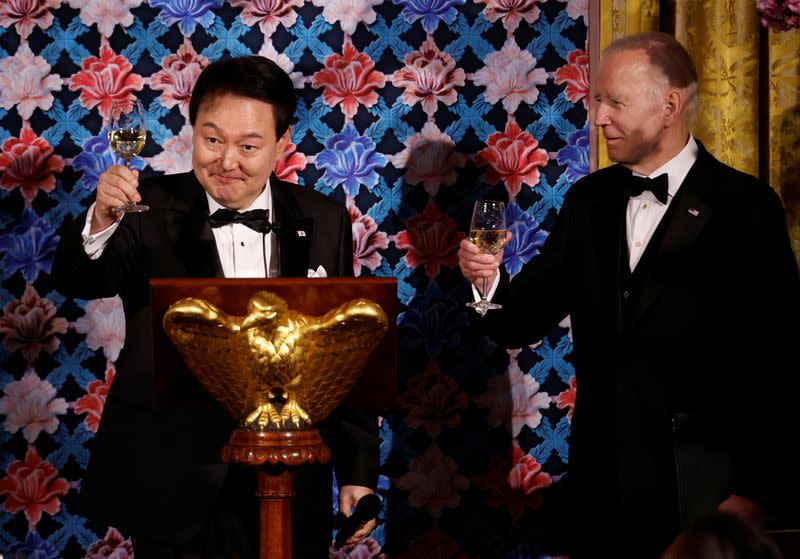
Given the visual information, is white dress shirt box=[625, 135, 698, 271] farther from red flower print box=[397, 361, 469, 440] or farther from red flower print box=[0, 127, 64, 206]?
red flower print box=[0, 127, 64, 206]

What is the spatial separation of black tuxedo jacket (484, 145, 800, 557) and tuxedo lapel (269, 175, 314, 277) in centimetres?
80

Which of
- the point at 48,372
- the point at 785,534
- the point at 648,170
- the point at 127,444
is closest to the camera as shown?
the point at 785,534

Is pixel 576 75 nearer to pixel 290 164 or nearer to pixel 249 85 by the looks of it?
pixel 290 164

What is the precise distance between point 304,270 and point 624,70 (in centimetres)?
106

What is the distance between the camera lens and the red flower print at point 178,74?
317 cm

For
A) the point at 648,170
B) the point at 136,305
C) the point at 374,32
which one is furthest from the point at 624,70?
the point at 136,305

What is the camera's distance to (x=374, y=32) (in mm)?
3242

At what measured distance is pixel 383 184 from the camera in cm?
326

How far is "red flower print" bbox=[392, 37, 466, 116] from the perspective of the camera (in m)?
3.26

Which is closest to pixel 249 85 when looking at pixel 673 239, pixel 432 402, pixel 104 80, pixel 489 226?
pixel 489 226

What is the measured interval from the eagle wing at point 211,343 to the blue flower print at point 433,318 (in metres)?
1.75

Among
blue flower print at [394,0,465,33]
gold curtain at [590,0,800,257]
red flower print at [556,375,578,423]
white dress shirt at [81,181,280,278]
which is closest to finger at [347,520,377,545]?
white dress shirt at [81,181,280,278]

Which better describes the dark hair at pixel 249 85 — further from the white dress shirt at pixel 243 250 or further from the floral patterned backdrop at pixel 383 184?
the floral patterned backdrop at pixel 383 184

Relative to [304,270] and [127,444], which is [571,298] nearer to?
[304,270]
